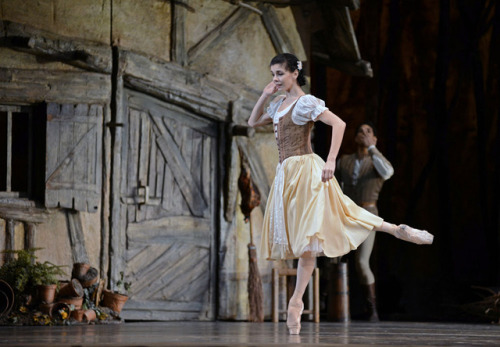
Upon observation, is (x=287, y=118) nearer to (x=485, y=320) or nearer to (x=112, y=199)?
(x=112, y=199)

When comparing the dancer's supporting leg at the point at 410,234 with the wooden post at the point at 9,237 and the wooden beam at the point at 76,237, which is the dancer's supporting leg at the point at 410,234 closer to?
the wooden beam at the point at 76,237

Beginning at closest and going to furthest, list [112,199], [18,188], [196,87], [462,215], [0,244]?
[0,244], [112,199], [196,87], [18,188], [462,215]

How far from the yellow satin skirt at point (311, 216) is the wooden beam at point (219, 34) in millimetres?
3822

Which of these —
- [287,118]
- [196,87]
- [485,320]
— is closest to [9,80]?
[196,87]

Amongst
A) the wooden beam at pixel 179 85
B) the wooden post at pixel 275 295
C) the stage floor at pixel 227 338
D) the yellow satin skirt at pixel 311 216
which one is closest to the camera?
the stage floor at pixel 227 338

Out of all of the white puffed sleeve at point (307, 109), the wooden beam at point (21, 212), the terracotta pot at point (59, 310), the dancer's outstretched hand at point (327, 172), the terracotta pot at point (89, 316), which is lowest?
the terracotta pot at point (89, 316)

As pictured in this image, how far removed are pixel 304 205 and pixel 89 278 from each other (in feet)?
9.50

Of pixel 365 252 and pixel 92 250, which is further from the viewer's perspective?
pixel 365 252

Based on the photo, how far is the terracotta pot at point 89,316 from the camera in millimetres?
7605

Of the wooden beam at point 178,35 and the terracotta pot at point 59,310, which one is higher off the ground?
the wooden beam at point 178,35

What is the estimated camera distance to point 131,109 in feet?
29.4

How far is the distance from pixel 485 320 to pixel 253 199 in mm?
3176

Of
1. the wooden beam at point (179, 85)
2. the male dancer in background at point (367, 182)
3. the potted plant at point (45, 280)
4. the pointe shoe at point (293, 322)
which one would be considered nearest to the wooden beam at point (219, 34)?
the wooden beam at point (179, 85)

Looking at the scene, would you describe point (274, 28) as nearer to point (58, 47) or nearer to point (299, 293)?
point (58, 47)
